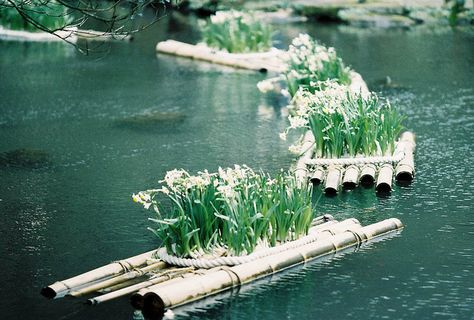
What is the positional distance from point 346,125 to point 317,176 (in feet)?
2.19

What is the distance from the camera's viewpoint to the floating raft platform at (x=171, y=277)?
8.66 m

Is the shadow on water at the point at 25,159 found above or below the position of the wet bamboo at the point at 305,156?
below

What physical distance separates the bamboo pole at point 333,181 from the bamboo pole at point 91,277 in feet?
9.77

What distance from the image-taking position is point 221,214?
31.3ft

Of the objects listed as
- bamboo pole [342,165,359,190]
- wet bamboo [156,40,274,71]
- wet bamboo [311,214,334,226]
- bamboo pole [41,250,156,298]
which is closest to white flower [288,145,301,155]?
bamboo pole [342,165,359,190]

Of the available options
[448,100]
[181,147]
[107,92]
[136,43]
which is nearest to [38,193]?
[181,147]

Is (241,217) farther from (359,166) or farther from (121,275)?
(359,166)

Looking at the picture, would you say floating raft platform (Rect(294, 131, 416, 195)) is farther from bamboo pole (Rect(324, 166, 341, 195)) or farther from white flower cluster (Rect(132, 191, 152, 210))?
white flower cluster (Rect(132, 191, 152, 210))

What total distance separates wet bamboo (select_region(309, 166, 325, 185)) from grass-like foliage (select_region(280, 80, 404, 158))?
0.25 m

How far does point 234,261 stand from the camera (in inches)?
370

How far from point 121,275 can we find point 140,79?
35.2 ft

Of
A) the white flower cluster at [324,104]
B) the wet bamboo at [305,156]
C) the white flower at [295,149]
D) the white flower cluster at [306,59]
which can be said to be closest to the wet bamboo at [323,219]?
the wet bamboo at [305,156]

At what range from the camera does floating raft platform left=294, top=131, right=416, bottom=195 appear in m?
12.1

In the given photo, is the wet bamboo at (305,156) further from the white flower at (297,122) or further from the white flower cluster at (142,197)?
the white flower cluster at (142,197)
